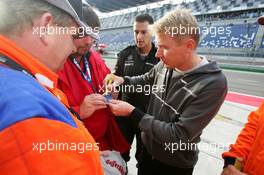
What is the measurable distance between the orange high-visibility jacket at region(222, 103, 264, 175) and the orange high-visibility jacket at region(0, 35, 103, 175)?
1279 millimetres

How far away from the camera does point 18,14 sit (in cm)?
88

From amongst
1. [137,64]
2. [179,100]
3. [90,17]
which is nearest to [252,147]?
[179,100]

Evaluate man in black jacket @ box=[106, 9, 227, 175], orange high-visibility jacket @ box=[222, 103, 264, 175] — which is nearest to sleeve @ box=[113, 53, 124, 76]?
man in black jacket @ box=[106, 9, 227, 175]

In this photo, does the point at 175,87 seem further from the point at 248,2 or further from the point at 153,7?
the point at 153,7

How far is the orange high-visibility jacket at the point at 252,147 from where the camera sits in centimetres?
167

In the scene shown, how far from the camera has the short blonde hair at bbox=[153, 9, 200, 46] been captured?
187 cm

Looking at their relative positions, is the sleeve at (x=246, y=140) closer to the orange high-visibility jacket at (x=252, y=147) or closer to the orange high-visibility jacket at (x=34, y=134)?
the orange high-visibility jacket at (x=252, y=147)

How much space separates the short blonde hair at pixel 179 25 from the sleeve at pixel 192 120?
1.38 feet

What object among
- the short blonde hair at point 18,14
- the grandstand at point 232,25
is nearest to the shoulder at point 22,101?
the short blonde hair at point 18,14

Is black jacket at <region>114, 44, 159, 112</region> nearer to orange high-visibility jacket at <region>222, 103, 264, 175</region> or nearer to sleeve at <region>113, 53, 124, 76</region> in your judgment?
sleeve at <region>113, 53, 124, 76</region>

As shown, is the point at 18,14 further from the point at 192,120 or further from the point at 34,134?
the point at 192,120

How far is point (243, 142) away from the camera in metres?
1.89

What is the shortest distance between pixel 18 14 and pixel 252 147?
157 centimetres

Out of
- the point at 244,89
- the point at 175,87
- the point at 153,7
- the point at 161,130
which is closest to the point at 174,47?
the point at 175,87
